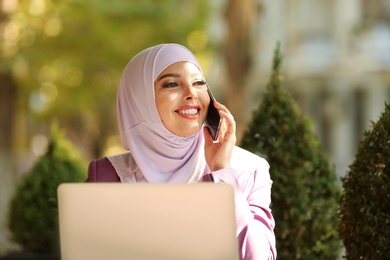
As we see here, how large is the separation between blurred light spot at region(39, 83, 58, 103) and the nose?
18.7 metres

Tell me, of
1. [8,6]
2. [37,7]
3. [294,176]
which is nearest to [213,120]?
[294,176]

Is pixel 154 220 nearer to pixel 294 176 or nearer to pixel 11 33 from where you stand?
pixel 294 176

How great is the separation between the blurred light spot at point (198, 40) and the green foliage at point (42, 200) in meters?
15.1

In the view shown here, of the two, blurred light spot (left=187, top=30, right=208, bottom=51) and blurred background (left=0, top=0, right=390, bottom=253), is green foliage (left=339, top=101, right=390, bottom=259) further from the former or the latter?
blurred light spot (left=187, top=30, right=208, bottom=51)

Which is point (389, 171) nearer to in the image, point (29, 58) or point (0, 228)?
point (0, 228)

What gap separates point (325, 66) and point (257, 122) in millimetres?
26650

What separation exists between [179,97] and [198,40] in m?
20.0

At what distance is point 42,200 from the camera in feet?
23.7

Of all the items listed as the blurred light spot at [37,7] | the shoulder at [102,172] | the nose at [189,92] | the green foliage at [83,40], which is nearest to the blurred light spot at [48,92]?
the green foliage at [83,40]

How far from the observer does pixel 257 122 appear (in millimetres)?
5082

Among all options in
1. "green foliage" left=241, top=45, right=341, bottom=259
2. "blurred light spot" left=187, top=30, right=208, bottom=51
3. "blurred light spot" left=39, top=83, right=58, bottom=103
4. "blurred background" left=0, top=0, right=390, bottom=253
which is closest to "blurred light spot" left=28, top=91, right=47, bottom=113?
"blurred background" left=0, top=0, right=390, bottom=253

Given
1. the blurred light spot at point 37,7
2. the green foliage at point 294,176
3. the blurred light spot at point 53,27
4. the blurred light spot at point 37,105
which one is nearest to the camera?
the green foliage at point 294,176

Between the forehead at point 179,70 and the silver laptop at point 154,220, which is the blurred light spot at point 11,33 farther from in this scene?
the silver laptop at point 154,220

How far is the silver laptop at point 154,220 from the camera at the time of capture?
2605 mm
